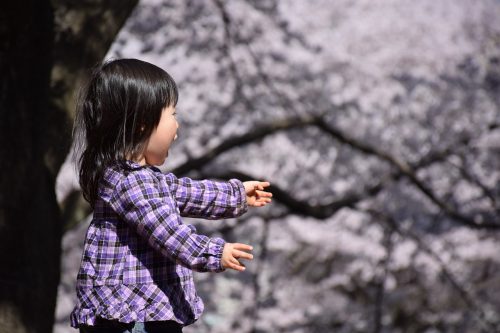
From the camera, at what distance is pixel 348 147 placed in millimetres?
5035

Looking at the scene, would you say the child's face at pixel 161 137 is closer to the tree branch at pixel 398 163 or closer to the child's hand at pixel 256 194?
the child's hand at pixel 256 194

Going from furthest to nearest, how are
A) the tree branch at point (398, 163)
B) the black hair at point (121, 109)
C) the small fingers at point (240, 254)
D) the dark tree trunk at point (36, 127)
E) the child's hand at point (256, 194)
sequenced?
the tree branch at point (398, 163), the dark tree trunk at point (36, 127), the child's hand at point (256, 194), the black hair at point (121, 109), the small fingers at point (240, 254)

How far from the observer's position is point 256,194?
6.02 feet

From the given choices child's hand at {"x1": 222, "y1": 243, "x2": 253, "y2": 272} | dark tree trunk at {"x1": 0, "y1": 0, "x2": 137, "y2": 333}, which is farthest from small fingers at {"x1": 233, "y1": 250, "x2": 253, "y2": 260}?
dark tree trunk at {"x1": 0, "y1": 0, "x2": 137, "y2": 333}

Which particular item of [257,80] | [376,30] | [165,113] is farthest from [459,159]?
[165,113]

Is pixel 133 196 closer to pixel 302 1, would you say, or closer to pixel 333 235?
pixel 333 235

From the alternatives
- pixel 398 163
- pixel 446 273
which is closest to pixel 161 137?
pixel 398 163

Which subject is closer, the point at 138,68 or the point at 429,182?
the point at 138,68

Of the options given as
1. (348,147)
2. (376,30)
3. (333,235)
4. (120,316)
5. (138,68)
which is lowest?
(333,235)

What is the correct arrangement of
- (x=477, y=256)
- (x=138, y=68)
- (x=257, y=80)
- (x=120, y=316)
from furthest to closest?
(x=477, y=256) → (x=257, y=80) → (x=138, y=68) → (x=120, y=316)

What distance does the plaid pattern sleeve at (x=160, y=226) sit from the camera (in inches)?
59.2

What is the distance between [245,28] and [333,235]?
1472mm

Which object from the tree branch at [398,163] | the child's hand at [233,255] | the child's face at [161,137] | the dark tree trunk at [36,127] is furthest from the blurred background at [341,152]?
the child's hand at [233,255]

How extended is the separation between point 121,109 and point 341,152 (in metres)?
3.52
